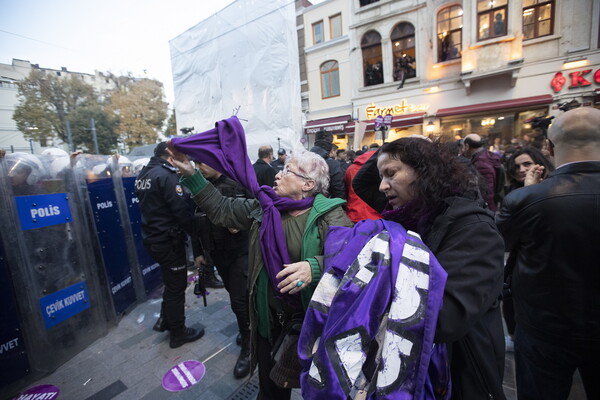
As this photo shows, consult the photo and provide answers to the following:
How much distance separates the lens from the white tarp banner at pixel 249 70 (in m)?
12.7

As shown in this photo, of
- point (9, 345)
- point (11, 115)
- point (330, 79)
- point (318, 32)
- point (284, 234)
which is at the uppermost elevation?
point (318, 32)

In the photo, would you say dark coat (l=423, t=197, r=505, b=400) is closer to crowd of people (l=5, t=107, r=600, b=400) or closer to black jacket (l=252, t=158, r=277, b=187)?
crowd of people (l=5, t=107, r=600, b=400)

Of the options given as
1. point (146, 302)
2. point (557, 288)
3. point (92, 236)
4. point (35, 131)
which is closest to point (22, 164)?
point (92, 236)

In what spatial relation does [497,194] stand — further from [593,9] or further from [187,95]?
[187,95]

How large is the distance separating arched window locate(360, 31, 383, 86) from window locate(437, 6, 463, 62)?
2.73m

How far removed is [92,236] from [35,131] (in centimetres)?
2803

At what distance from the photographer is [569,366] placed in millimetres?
1505

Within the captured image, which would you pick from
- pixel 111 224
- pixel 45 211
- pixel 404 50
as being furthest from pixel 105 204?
pixel 404 50

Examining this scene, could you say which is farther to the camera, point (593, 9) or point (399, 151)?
point (593, 9)

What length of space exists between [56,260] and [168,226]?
132 centimetres

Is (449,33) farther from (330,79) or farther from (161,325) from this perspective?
(161,325)

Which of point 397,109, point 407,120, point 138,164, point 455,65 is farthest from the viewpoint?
point 397,109

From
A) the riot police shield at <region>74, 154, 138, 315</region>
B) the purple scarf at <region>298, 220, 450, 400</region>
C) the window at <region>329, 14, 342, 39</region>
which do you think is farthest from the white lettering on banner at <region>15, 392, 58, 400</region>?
the window at <region>329, 14, 342, 39</region>

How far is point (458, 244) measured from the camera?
1.04 m
